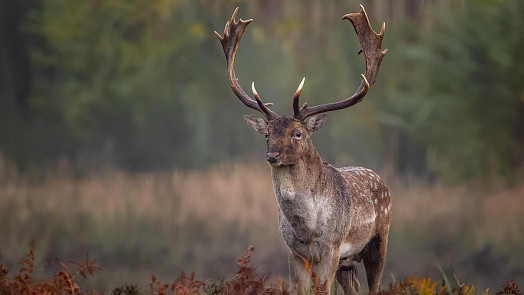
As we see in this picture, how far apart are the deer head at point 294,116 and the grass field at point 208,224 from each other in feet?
26.1

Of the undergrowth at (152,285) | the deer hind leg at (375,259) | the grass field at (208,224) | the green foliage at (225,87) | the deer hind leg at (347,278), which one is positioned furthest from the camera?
the green foliage at (225,87)

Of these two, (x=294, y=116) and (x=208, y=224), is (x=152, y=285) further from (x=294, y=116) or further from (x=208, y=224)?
(x=208, y=224)

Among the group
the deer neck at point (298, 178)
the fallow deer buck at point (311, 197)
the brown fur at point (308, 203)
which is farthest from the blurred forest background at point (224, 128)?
the deer neck at point (298, 178)

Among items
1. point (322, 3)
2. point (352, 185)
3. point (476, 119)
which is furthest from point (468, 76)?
point (352, 185)

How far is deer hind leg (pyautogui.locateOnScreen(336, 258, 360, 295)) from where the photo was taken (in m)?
8.07

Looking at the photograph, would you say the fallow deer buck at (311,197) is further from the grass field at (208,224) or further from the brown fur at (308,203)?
the grass field at (208,224)

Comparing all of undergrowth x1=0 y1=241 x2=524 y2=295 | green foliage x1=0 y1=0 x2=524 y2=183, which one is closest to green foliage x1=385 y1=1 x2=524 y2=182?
A: green foliage x1=0 y1=0 x2=524 y2=183

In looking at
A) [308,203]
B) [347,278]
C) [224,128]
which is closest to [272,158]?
[308,203]

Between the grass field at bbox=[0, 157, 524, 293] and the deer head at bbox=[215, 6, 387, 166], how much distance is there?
26.1 feet

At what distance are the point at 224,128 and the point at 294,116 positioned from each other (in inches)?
580

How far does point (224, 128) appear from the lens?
22.1 meters

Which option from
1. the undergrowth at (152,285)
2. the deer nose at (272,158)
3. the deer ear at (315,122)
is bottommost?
the undergrowth at (152,285)

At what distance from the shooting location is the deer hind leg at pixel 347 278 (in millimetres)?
8070

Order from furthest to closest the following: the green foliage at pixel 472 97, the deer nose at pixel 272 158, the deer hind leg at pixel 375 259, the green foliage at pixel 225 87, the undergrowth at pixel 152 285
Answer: the green foliage at pixel 225 87
the green foliage at pixel 472 97
the deer hind leg at pixel 375 259
the deer nose at pixel 272 158
the undergrowth at pixel 152 285
